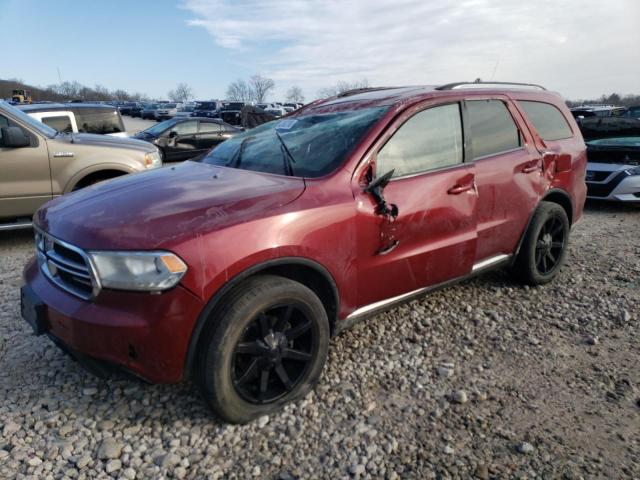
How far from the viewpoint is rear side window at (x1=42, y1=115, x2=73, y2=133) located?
8.73 m

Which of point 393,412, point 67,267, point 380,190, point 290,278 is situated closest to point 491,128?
point 380,190

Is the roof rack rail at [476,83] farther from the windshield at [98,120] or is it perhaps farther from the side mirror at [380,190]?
the windshield at [98,120]

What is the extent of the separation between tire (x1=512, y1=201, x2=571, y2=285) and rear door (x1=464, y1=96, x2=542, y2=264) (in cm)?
13

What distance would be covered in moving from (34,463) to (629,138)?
1001cm

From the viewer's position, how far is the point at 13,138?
16.8 ft

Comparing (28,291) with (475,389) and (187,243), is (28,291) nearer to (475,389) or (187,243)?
(187,243)

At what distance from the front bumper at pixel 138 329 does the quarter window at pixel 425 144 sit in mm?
1470

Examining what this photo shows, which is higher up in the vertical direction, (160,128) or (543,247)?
(160,128)

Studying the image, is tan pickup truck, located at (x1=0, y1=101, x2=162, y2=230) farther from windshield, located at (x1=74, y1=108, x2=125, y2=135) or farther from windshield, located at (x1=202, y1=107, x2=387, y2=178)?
windshield, located at (x1=74, y1=108, x2=125, y2=135)

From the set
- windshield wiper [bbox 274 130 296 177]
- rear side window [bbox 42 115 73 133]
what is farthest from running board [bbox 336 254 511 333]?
rear side window [bbox 42 115 73 133]

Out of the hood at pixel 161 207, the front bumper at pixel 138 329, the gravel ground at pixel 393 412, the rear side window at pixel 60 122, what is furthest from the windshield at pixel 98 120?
Answer: the front bumper at pixel 138 329

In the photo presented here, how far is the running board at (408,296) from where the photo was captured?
284cm

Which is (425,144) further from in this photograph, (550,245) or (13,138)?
(13,138)

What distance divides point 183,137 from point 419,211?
39.7 feet
